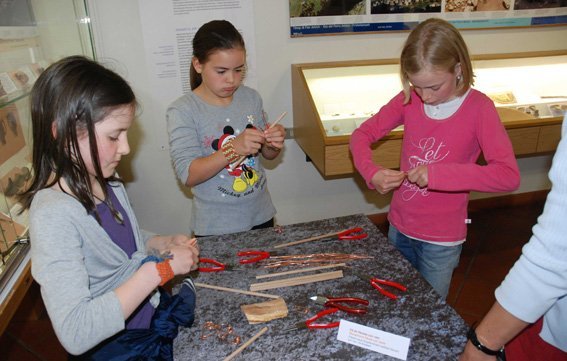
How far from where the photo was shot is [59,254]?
96cm

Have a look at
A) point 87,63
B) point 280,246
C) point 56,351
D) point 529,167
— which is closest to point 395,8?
point 529,167

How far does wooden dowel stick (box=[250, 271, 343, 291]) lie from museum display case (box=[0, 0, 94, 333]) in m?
0.77

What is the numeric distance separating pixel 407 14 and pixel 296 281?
263 cm

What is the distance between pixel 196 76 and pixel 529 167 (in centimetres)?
352

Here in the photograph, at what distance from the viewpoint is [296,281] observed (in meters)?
1.33

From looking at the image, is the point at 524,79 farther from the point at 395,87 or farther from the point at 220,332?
the point at 220,332

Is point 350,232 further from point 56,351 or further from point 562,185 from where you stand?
point 56,351

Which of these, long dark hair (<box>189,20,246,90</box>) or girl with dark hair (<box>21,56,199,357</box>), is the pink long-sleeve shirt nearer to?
long dark hair (<box>189,20,246,90</box>)

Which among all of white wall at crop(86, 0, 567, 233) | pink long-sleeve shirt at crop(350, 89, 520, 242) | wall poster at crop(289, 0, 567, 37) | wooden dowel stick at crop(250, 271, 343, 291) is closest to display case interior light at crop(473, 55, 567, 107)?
white wall at crop(86, 0, 567, 233)

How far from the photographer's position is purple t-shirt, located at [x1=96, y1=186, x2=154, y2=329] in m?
1.19

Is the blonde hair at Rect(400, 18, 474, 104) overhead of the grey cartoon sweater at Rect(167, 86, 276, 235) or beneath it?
→ overhead

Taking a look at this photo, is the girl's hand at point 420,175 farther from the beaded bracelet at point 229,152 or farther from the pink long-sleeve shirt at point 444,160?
the beaded bracelet at point 229,152

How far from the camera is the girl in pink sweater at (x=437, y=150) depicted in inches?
59.2

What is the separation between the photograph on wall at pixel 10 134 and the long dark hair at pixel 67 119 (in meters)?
0.73
